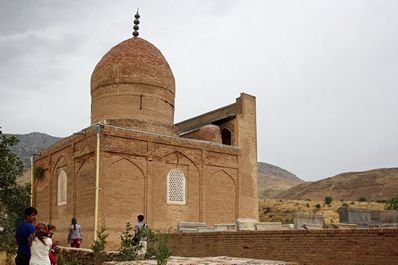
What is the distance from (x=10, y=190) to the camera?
19.0m

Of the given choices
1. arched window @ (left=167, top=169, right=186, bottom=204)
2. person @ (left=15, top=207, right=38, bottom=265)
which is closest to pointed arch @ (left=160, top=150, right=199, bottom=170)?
arched window @ (left=167, top=169, right=186, bottom=204)

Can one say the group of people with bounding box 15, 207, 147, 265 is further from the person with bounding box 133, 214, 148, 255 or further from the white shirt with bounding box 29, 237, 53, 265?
the person with bounding box 133, 214, 148, 255

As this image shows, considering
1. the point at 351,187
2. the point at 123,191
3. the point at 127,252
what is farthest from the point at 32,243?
the point at 351,187

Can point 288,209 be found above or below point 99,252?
above

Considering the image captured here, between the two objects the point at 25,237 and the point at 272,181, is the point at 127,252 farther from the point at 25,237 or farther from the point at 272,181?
the point at 272,181

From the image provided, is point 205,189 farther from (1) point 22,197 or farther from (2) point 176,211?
(1) point 22,197

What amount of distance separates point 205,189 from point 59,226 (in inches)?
257

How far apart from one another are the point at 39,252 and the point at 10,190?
12.9 metres

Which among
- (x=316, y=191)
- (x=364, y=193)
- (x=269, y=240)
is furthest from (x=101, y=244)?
(x=316, y=191)

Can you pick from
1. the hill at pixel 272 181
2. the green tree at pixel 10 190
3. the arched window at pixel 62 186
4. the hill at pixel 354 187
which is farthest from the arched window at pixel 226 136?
the hill at pixel 272 181

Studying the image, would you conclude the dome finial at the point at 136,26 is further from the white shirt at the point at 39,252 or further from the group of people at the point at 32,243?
the white shirt at the point at 39,252

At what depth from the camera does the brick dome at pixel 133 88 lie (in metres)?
22.8

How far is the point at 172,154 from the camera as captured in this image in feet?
70.1

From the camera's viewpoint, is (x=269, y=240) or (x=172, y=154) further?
(x=172, y=154)
